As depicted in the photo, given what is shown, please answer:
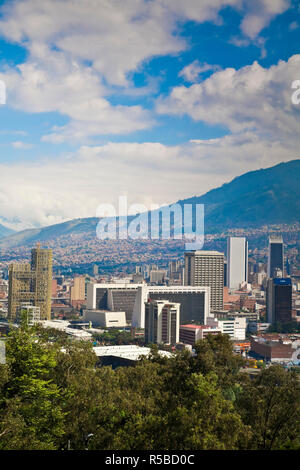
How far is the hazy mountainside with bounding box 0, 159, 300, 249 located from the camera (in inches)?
2052

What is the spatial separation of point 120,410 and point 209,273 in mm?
25784

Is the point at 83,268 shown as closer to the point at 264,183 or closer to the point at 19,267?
the point at 19,267

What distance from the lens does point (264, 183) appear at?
59.3 m

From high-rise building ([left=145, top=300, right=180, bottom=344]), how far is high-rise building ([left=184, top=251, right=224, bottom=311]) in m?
11.0

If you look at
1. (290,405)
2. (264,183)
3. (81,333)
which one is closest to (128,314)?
(81,333)

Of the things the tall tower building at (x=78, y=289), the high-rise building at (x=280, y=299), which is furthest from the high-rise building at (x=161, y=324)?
the tall tower building at (x=78, y=289)

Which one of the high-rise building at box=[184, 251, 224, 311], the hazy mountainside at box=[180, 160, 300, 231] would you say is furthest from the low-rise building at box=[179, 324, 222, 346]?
the hazy mountainside at box=[180, 160, 300, 231]

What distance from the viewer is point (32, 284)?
20969mm

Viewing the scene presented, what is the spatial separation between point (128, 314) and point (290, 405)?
21.4 meters

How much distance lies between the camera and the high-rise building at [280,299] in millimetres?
24422

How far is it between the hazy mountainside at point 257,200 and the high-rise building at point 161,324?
96.1ft

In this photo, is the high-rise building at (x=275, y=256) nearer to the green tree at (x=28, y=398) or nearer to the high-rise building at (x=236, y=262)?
the high-rise building at (x=236, y=262)

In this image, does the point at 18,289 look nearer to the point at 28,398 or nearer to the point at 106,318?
the point at 106,318

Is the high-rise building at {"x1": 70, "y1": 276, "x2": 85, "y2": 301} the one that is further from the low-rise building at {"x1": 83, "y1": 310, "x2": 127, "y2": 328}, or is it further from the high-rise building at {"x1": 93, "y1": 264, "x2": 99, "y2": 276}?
the low-rise building at {"x1": 83, "y1": 310, "x2": 127, "y2": 328}
